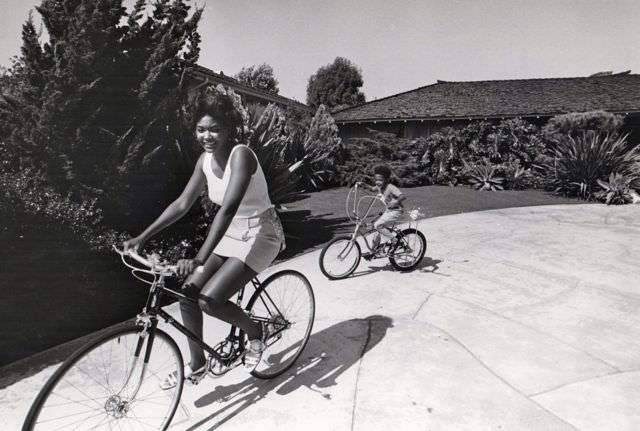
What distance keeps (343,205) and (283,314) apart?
9267 millimetres

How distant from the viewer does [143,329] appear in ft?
7.44

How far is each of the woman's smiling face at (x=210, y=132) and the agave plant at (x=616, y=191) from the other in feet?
44.5

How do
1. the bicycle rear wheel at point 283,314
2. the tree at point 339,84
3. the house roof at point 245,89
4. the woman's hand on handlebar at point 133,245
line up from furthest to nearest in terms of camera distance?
1. the tree at point 339,84
2. the house roof at point 245,89
3. the bicycle rear wheel at point 283,314
4. the woman's hand on handlebar at point 133,245

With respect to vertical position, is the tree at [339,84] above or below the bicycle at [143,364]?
above

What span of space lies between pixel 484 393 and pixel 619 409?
875 millimetres

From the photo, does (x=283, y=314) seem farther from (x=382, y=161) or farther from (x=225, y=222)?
(x=382, y=161)

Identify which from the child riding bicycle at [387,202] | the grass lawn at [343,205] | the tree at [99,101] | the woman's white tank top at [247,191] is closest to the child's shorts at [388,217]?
the child riding bicycle at [387,202]

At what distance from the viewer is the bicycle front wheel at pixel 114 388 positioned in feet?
6.71

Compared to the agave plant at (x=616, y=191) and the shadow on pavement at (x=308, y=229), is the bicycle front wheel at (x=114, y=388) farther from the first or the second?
the agave plant at (x=616, y=191)

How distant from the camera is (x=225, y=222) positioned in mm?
2291

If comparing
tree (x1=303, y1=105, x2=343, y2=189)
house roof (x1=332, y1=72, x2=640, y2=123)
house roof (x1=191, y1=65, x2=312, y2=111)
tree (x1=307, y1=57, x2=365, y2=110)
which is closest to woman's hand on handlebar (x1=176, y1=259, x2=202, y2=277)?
tree (x1=303, y1=105, x2=343, y2=189)

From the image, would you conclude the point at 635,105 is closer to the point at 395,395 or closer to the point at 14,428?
the point at 395,395

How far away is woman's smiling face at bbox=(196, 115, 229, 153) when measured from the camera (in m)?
2.47

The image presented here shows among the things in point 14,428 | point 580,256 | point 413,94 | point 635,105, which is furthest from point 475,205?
point 413,94
